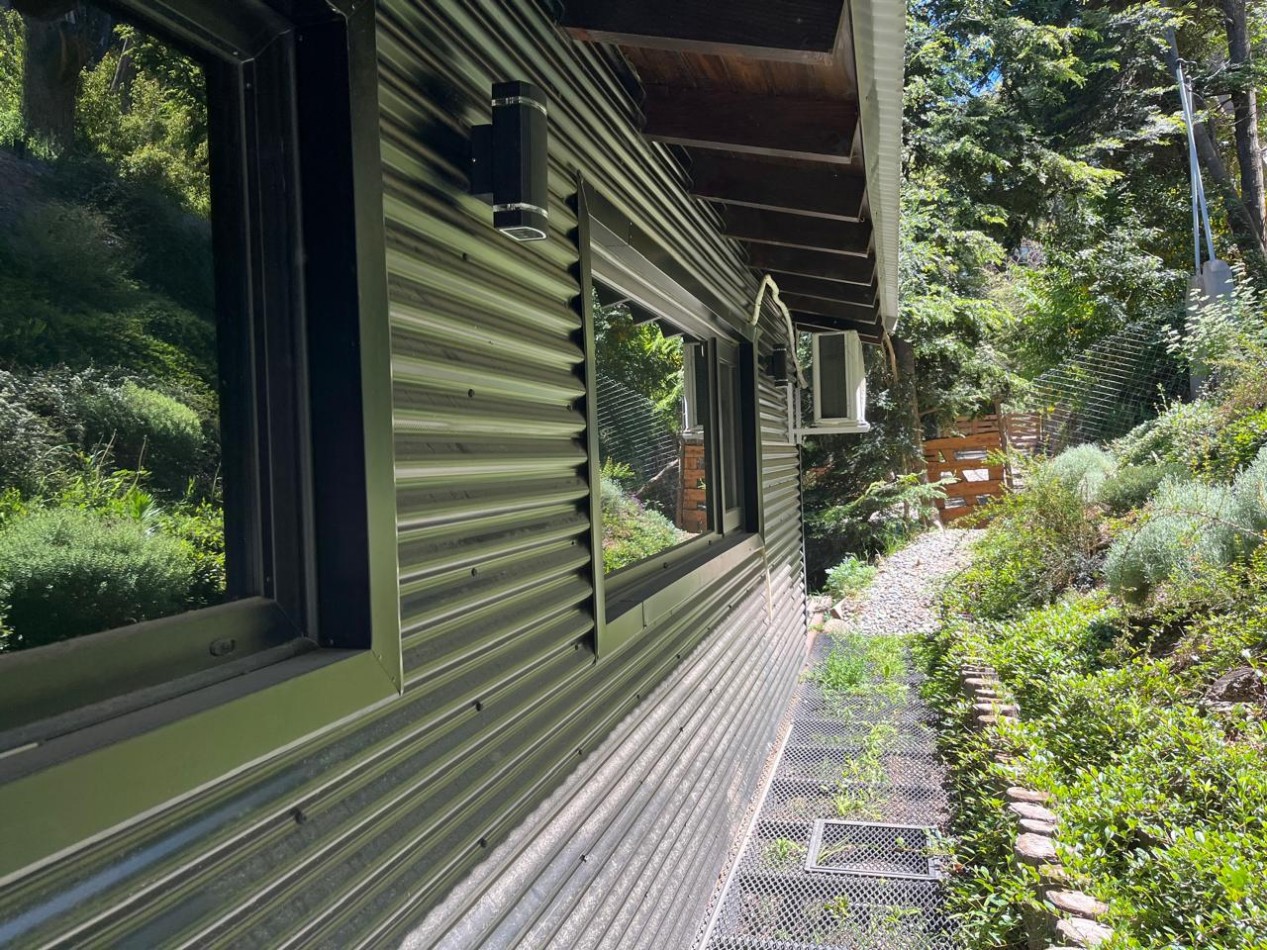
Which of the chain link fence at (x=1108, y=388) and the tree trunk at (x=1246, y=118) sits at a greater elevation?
the tree trunk at (x=1246, y=118)

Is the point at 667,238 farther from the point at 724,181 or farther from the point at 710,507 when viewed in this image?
the point at 710,507

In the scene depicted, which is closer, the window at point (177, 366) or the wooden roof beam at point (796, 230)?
the window at point (177, 366)

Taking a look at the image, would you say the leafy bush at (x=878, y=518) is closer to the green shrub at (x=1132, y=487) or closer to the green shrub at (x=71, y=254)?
the green shrub at (x=1132, y=487)

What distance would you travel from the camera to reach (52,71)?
106 centimetres

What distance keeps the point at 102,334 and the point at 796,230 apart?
4037mm

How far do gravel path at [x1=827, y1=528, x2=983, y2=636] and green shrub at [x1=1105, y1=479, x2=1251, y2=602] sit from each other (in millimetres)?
2918

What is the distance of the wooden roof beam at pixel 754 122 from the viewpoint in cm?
295

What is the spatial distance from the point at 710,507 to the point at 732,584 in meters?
0.40

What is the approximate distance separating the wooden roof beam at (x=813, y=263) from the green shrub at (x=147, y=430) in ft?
14.7

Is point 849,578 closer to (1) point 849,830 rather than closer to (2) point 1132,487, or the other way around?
(2) point 1132,487

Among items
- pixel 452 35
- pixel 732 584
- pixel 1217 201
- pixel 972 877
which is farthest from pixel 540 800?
pixel 1217 201

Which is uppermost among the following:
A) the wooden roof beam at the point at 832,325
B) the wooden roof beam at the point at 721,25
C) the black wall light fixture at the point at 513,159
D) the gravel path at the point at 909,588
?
the wooden roof beam at the point at 832,325

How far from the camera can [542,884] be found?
2031 mm

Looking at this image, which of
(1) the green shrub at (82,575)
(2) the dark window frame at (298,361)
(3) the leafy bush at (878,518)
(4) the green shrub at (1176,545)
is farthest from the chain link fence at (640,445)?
(3) the leafy bush at (878,518)
